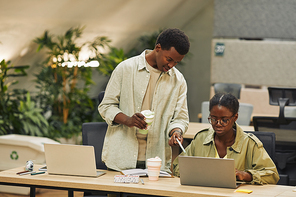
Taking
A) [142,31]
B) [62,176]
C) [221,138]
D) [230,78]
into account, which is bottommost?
[62,176]

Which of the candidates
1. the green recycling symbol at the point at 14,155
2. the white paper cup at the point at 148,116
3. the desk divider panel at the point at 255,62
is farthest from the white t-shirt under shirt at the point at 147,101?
the desk divider panel at the point at 255,62

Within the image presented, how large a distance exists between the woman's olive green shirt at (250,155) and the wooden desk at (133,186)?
54 millimetres

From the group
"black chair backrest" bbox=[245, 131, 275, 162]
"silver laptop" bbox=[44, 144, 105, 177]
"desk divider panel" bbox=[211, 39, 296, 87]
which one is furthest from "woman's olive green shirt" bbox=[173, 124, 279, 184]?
"desk divider panel" bbox=[211, 39, 296, 87]

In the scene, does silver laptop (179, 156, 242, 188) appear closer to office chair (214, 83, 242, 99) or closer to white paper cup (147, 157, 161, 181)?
white paper cup (147, 157, 161, 181)

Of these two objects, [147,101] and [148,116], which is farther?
[147,101]

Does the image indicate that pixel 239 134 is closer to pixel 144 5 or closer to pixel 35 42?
pixel 35 42

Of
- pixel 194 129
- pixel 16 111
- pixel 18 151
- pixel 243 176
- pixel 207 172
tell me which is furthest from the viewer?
pixel 16 111

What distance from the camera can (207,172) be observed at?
5.84ft

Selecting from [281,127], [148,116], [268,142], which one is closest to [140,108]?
[148,116]

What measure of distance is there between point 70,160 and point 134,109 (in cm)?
44

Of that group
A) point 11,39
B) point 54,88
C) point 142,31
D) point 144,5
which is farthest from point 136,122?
point 142,31

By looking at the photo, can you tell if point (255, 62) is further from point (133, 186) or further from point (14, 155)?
point (133, 186)

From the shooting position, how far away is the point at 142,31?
691 cm

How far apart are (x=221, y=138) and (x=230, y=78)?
12.1ft
